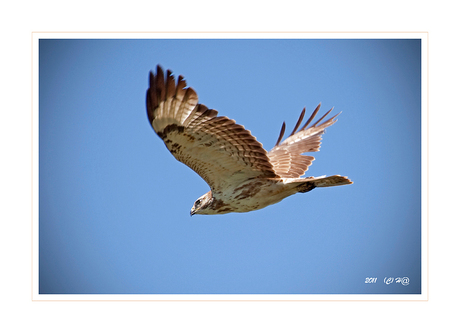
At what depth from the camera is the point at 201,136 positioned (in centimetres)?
550

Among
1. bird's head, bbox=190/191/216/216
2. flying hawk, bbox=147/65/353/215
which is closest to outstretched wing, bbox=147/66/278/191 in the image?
flying hawk, bbox=147/65/353/215

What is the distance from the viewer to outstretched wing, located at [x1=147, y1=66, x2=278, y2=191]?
5.08m

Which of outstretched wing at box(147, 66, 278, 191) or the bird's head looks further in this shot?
the bird's head

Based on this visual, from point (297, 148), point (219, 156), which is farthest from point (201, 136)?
point (297, 148)

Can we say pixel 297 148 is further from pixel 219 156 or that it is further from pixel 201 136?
pixel 201 136

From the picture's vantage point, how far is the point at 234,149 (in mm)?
5812

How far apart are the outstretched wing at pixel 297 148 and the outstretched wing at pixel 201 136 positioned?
1.34 m

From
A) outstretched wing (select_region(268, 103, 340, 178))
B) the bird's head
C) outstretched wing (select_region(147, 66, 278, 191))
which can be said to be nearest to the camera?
outstretched wing (select_region(147, 66, 278, 191))

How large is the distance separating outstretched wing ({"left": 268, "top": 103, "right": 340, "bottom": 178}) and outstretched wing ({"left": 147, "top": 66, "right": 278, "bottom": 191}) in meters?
1.34

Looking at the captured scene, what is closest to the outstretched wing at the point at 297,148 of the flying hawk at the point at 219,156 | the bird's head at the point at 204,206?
the flying hawk at the point at 219,156

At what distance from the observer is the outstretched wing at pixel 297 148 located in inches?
299

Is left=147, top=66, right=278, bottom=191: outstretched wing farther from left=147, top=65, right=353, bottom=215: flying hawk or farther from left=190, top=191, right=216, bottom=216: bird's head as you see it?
left=190, top=191, right=216, bottom=216: bird's head
